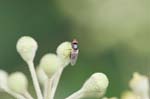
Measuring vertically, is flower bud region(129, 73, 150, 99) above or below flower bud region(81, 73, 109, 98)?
below

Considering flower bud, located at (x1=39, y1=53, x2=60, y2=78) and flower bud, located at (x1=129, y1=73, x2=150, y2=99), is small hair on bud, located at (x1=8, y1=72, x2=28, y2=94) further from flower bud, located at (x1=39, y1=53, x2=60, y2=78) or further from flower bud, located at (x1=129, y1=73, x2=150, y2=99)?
flower bud, located at (x1=129, y1=73, x2=150, y2=99)

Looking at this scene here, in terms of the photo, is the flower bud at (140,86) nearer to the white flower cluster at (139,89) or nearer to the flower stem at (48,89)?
the white flower cluster at (139,89)

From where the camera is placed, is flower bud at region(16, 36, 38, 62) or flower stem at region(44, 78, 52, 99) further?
flower bud at region(16, 36, 38, 62)

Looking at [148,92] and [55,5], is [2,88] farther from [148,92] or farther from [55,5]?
[55,5]

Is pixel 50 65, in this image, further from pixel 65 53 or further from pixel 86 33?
pixel 86 33

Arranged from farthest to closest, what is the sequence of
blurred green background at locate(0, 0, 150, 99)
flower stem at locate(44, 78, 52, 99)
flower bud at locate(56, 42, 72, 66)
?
blurred green background at locate(0, 0, 150, 99), flower bud at locate(56, 42, 72, 66), flower stem at locate(44, 78, 52, 99)

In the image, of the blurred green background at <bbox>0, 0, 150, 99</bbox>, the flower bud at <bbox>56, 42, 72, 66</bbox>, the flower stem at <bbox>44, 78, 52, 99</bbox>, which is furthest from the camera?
the blurred green background at <bbox>0, 0, 150, 99</bbox>

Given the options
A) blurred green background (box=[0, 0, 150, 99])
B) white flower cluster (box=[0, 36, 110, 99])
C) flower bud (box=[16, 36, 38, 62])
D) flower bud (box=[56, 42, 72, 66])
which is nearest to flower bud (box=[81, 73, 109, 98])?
white flower cluster (box=[0, 36, 110, 99])

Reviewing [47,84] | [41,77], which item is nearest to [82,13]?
[41,77]
